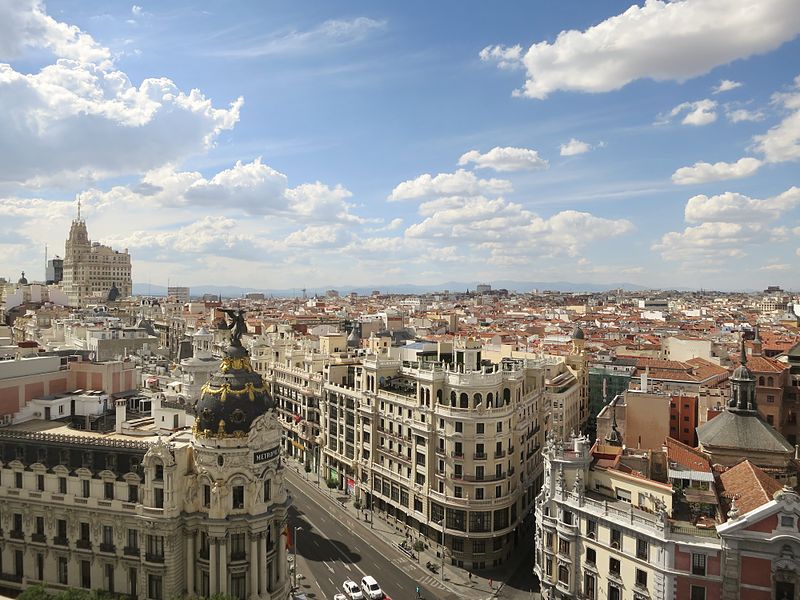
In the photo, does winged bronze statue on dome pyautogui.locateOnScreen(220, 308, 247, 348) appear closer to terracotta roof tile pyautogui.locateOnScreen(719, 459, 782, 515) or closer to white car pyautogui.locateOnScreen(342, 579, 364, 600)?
white car pyautogui.locateOnScreen(342, 579, 364, 600)

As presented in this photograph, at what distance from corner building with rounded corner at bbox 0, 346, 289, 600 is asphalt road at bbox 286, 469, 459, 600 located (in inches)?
576

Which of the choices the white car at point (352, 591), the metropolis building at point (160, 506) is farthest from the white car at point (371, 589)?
the metropolis building at point (160, 506)

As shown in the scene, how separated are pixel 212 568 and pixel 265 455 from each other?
10.6 m

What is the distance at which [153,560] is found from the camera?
181ft

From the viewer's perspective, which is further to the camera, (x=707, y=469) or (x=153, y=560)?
(x=707, y=469)

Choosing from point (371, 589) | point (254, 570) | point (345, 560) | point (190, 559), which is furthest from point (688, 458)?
point (190, 559)

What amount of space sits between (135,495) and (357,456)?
45166mm

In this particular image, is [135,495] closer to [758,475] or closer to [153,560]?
[153,560]

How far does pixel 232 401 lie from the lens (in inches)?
2221

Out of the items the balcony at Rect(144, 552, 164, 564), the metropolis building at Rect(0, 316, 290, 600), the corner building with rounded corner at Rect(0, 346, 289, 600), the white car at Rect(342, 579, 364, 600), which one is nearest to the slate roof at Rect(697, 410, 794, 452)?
the white car at Rect(342, 579, 364, 600)

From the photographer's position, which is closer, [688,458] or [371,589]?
[688,458]

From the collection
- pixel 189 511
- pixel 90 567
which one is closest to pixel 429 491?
pixel 189 511

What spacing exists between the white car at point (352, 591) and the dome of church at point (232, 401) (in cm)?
2373

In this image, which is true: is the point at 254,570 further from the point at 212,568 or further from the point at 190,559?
the point at 190,559
